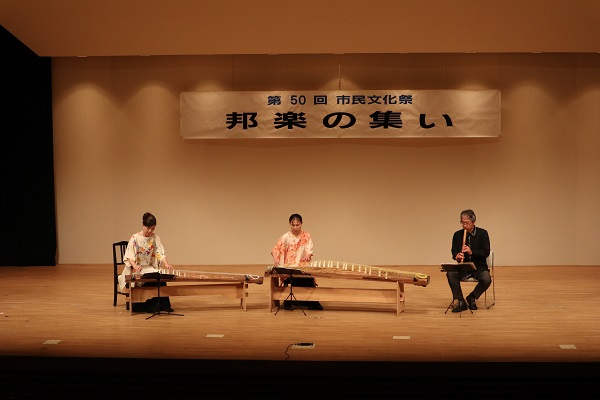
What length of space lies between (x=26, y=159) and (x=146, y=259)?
3.96 meters

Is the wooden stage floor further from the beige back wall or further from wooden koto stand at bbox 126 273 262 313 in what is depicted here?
the beige back wall

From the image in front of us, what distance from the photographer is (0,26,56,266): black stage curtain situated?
30.9ft

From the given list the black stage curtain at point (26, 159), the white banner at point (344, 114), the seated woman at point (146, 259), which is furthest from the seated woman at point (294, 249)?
the black stage curtain at point (26, 159)

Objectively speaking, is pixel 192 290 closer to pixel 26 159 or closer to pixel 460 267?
pixel 460 267

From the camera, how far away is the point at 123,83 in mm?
9648

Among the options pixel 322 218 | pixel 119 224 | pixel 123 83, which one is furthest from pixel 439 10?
pixel 119 224

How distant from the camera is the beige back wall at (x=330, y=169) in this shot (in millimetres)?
9438

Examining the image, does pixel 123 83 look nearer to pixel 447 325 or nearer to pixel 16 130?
pixel 16 130

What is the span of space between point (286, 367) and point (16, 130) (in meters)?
7.06

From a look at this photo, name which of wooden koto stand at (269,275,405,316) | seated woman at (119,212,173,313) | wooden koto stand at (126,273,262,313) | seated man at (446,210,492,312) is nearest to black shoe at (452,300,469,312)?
seated man at (446,210,492,312)

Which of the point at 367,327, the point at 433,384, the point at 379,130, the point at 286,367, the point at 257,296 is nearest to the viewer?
the point at 433,384

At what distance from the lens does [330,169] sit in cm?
962

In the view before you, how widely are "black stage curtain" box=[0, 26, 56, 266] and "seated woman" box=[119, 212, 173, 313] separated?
364 cm

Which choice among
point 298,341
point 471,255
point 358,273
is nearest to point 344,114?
point 471,255
